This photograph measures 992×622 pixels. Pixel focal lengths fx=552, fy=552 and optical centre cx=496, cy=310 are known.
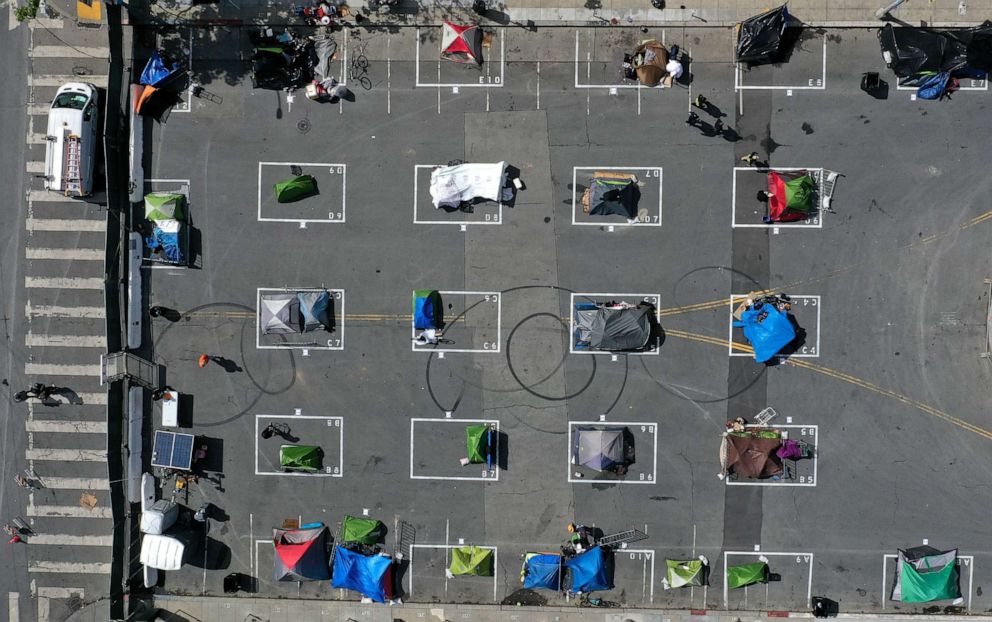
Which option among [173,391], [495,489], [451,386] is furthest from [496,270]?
[173,391]

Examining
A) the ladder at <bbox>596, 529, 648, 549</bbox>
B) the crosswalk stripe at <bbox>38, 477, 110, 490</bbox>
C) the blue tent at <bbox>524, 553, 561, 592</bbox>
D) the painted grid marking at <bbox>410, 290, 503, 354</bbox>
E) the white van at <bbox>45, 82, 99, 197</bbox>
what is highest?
the white van at <bbox>45, 82, 99, 197</bbox>

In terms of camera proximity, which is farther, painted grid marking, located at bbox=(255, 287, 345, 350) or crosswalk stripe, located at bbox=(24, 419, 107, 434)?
crosswalk stripe, located at bbox=(24, 419, 107, 434)

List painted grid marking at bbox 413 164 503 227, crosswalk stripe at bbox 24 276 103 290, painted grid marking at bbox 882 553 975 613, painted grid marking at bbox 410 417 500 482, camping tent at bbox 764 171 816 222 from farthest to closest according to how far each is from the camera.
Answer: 1. crosswalk stripe at bbox 24 276 103 290
2. painted grid marking at bbox 410 417 500 482
3. painted grid marking at bbox 413 164 503 227
4. painted grid marking at bbox 882 553 975 613
5. camping tent at bbox 764 171 816 222

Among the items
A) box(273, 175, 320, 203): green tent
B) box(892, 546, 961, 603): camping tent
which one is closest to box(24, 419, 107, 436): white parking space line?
box(273, 175, 320, 203): green tent

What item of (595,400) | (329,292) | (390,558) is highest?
(329,292)

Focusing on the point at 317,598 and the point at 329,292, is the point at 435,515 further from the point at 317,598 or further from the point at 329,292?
the point at 329,292

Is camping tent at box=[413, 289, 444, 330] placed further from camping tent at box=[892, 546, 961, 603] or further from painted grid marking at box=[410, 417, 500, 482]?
camping tent at box=[892, 546, 961, 603]
